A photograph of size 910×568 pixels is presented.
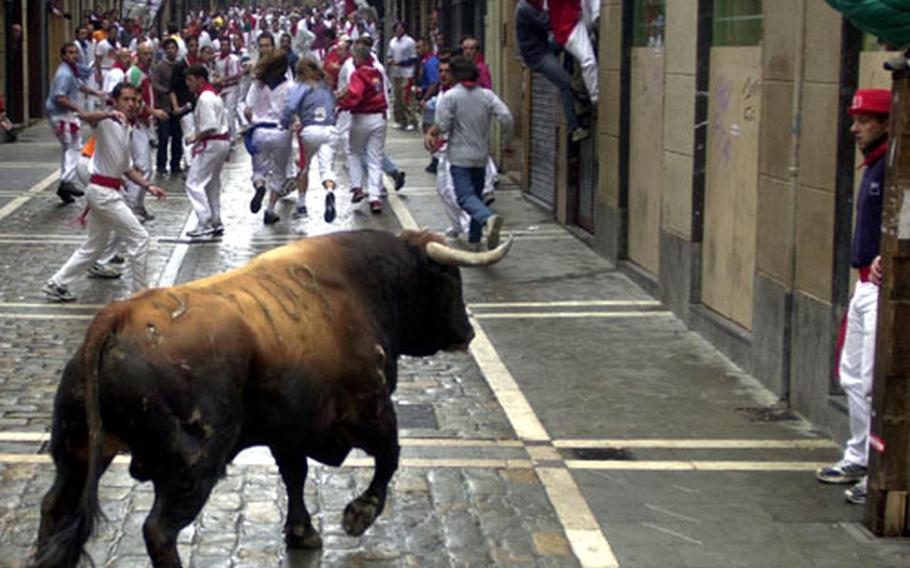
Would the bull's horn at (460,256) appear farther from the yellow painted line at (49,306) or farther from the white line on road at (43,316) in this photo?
the yellow painted line at (49,306)

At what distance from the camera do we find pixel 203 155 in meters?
17.1

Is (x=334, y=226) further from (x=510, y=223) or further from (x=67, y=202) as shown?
(x=67, y=202)

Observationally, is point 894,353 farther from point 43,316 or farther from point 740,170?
point 43,316

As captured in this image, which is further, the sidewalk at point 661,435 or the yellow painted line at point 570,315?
the yellow painted line at point 570,315

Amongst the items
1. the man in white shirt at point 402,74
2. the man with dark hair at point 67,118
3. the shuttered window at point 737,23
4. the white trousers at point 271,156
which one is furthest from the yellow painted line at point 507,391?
the man in white shirt at point 402,74

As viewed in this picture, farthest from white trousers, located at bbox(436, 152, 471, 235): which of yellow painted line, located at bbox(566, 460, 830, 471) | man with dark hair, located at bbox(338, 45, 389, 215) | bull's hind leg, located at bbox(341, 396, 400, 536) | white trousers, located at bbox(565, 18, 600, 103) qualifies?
bull's hind leg, located at bbox(341, 396, 400, 536)

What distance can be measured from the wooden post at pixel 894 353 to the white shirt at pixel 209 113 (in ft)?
35.3

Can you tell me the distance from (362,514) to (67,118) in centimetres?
1529

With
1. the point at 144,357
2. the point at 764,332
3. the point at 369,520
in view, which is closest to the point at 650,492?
the point at 369,520

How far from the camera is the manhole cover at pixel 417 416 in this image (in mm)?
9383

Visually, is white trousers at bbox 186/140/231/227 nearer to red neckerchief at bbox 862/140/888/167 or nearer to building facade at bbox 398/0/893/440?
building facade at bbox 398/0/893/440

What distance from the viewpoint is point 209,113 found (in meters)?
16.9

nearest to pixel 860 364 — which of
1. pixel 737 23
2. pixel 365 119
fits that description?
pixel 737 23

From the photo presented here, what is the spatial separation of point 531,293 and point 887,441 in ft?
22.7
